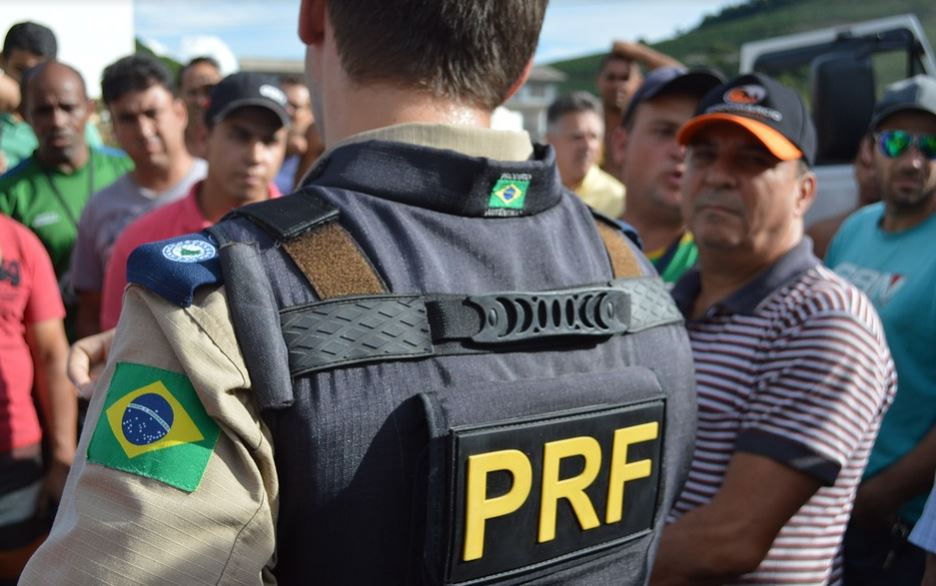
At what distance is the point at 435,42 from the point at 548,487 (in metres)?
0.64

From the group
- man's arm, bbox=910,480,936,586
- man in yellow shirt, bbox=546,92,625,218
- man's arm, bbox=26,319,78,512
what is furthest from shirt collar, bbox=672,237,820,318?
man in yellow shirt, bbox=546,92,625,218

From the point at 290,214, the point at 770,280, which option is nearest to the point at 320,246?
the point at 290,214

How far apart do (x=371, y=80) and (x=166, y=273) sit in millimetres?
413

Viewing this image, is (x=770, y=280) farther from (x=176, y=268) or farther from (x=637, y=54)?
(x=637, y=54)

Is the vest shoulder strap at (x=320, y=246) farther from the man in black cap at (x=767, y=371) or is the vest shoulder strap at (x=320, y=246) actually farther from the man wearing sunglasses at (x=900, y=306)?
the man wearing sunglasses at (x=900, y=306)

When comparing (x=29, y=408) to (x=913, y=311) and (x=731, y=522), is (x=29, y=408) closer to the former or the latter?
(x=731, y=522)

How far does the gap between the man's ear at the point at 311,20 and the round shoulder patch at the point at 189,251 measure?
15.8 inches

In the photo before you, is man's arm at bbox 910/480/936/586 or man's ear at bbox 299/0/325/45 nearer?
man's ear at bbox 299/0/325/45

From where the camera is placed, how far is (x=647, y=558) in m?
1.41

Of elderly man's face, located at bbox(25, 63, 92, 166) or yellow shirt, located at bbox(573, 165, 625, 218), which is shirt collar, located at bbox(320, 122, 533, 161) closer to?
elderly man's face, located at bbox(25, 63, 92, 166)

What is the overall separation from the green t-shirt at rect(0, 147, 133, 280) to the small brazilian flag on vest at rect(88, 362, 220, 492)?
331 centimetres

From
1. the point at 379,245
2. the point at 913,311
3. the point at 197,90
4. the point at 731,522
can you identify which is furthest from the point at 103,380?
the point at 197,90

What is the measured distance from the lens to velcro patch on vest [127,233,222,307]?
1011 millimetres

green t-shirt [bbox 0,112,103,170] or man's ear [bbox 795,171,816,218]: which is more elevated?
man's ear [bbox 795,171,816,218]
